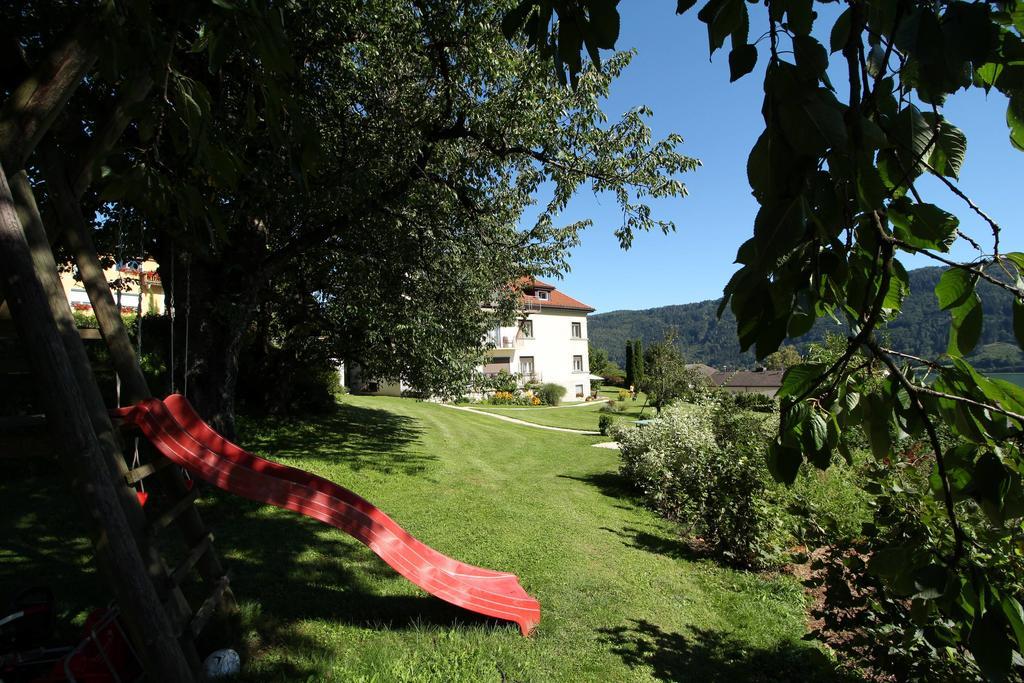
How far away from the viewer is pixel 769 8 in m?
0.97

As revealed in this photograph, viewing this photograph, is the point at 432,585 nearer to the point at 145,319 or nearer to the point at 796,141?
the point at 796,141

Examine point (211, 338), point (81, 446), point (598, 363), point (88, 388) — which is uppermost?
point (211, 338)

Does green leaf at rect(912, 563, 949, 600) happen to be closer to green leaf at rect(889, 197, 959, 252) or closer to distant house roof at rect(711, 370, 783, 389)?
green leaf at rect(889, 197, 959, 252)

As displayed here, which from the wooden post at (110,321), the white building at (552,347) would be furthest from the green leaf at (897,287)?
the white building at (552,347)

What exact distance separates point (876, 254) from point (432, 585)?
4.54m

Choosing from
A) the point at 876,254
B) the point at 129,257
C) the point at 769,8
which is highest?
the point at 129,257

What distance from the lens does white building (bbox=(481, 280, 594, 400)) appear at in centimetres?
4662

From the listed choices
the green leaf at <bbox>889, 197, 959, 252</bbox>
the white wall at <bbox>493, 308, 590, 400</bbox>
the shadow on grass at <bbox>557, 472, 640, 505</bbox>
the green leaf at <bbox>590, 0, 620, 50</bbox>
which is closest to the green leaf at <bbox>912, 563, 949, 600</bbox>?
the green leaf at <bbox>889, 197, 959, 252</bbox>

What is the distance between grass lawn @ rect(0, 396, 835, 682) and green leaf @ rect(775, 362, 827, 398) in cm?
300

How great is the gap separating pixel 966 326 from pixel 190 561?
4.43 metres

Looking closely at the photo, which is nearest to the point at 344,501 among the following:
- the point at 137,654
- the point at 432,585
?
the point at 432,585

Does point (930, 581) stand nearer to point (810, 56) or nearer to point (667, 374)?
point (810, 56)

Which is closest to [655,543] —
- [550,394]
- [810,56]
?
[810,56]

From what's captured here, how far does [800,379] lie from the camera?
1.26 meters
